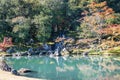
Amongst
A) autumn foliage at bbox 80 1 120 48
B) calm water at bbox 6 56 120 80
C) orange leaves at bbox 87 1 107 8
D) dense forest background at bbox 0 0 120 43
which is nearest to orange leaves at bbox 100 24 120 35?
autumn foliage at bbox 80 1 120 48

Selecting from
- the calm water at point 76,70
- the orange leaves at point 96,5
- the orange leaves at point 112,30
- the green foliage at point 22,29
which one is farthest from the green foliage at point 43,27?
the calm water at point 76,70

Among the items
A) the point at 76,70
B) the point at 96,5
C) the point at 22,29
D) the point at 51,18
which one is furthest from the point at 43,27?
the point at 76,70

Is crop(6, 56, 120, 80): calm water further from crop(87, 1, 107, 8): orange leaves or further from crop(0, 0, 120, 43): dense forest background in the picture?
crop(87, 1, 107, 8): orange leaves

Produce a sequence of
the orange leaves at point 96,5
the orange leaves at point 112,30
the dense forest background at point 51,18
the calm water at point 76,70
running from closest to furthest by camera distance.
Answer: the calm water at point 76,70 < the orange leaves at point 112,30 < the dense forest background at point 51,18 < the orange leaves at point 96,5

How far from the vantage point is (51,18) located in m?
64.0

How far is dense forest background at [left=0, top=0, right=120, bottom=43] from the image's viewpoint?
61.6 m

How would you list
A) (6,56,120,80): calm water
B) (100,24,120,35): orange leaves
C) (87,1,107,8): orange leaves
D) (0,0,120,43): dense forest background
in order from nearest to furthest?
1. (6,56,120,80): calm water
2. (100,24,120,35): orange leaves
3. (0,0,120,43): dense forest background
4. (87,1,107,8): orange leaves

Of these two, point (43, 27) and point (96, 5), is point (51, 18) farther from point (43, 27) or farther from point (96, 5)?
point (96, 5)

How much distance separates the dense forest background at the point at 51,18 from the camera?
6162 centimetres

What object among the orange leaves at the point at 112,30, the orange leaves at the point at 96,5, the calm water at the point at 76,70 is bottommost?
the calm water at the point at 76,70

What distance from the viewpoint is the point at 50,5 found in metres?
65.4

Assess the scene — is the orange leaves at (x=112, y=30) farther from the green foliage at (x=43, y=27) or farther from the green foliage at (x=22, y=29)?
the green foliage at (x=22, y=29)

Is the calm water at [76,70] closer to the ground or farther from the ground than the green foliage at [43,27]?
closer to the ground

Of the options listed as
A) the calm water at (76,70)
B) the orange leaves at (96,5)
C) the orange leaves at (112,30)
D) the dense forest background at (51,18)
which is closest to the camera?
the calm water at (76,70)
